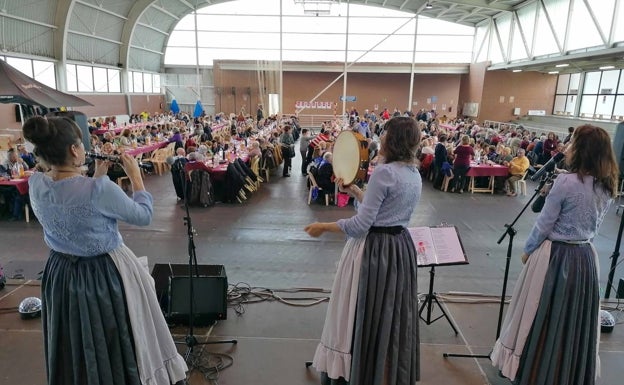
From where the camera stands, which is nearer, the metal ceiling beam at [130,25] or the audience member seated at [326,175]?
the audience member seated at [326,175]

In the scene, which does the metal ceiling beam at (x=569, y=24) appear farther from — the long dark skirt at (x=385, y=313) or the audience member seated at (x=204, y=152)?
the long dark skirt at (x=385, y=313)

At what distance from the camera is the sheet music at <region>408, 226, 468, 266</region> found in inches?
117

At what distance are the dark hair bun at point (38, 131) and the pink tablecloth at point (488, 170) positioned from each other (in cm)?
875

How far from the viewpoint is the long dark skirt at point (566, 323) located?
7.40 ft

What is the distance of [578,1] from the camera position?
14641mm

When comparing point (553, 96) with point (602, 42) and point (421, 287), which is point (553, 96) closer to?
point (602, 42)

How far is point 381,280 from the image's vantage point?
7.11 feet

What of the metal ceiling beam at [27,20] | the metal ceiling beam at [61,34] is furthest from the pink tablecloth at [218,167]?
the metal ceiling beam at [61,34]

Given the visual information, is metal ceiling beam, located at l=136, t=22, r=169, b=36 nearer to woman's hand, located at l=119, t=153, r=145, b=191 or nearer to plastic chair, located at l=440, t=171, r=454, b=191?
plastic chair, located at l=440, t=171, r=454, b=191

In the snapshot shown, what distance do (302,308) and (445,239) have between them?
4.92 ft

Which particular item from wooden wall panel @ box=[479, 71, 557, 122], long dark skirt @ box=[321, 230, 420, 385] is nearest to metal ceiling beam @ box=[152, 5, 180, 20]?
wooden wall panel @ box=[479, 71, 557, 122]

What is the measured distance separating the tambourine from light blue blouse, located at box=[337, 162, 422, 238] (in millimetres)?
238

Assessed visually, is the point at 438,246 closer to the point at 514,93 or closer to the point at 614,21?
the point at 614,21

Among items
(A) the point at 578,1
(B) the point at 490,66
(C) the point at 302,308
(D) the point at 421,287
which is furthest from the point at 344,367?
(B) the point at 490,66
